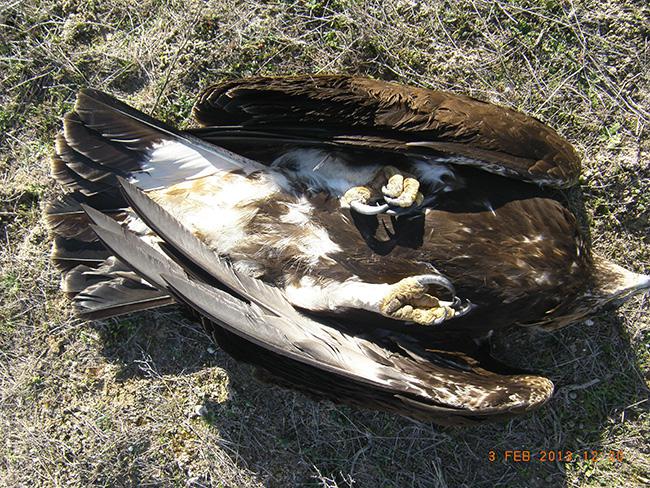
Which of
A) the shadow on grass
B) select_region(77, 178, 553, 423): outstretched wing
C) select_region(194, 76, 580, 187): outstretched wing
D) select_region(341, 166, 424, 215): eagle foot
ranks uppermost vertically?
select_region(194, 76, 580, 187): outstretched wing

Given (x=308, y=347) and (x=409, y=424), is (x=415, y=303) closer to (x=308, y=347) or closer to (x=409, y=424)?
(x=308, y=347)

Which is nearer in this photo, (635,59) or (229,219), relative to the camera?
(229,219)

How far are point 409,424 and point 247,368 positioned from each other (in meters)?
1.16

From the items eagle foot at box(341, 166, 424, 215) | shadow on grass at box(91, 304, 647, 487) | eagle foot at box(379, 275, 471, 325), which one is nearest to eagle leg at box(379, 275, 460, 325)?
eagle foot at box(379, 275, 471, 325)

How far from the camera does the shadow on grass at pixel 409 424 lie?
3.42 m

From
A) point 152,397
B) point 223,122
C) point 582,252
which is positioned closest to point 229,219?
point 223,122

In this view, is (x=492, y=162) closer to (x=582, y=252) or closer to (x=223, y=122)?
(x=582, y=252)

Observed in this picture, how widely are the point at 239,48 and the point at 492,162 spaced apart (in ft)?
6.50

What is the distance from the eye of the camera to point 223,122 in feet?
9.29

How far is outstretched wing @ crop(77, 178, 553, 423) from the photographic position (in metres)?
2.33

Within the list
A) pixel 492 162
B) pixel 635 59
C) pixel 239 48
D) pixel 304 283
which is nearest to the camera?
pixel 492 162

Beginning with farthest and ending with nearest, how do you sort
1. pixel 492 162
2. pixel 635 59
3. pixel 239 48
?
pixel 239 48 → pixel 635 59 → pixel 492 162

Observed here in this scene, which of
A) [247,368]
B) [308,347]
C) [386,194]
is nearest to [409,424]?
[247,368]
